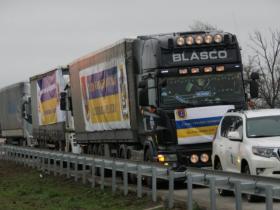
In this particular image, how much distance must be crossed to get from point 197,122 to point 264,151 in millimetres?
3974

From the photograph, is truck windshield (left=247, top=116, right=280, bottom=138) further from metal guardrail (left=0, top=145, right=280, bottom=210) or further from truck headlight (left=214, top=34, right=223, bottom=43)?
truck headlight (left=214, top=34, right=223, bottom=43)

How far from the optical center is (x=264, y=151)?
543 inches

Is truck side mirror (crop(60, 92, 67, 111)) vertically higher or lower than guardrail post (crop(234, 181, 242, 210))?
higher

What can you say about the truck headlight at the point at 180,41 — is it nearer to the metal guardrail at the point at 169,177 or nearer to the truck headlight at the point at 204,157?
the truck headlight at the point at 204,157

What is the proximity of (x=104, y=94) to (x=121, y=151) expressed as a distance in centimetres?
197

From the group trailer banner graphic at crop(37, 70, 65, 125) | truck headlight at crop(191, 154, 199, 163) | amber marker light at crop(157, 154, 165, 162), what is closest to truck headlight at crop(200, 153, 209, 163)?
truck headlight at crop(191, 154, 199, 163)

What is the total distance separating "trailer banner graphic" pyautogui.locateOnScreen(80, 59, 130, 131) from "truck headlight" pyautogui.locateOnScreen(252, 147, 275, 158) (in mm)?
6292

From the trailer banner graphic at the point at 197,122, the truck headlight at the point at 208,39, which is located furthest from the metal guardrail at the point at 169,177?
the truck headlight at the point at 208,39

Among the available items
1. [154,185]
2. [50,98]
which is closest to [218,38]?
[154,185]

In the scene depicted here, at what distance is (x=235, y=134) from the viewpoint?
14.6 m

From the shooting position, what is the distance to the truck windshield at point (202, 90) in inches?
693

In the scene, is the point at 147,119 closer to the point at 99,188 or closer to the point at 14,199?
the point at 99,188

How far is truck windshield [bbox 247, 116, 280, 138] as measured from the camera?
14625 millimetres

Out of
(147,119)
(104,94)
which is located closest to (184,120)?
(147,119)
